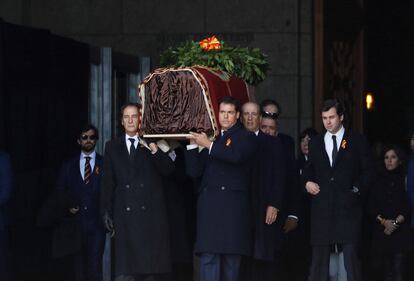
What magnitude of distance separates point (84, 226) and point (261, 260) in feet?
7.05

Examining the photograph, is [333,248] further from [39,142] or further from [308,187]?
[39,142]

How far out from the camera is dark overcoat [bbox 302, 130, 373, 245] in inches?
528

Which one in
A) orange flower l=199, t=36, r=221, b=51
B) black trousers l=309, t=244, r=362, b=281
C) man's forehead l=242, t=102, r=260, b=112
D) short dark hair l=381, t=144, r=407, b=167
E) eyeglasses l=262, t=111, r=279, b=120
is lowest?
black trousers l=309, t=244, r=362, b=281

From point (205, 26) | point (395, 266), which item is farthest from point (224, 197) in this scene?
point (205, 26)

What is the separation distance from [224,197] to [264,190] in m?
0.61

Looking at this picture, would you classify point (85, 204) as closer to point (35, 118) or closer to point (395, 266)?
point (35, 118)

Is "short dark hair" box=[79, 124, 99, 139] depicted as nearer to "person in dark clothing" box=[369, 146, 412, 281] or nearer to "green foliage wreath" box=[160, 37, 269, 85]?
"green foliage wreath" box=[160, 37, 269, 85]

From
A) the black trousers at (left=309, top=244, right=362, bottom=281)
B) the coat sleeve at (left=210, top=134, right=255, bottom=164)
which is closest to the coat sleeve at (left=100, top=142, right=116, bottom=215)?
the coat sleeve at (left=210, top=134, right=255, bottom=164)

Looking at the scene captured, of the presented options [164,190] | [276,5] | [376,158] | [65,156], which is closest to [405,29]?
[276,5]

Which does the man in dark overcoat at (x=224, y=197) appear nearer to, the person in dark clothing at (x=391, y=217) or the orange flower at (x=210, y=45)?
the orange flower at (x=210, y=45)

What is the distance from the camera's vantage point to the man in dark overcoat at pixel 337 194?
13406 mm

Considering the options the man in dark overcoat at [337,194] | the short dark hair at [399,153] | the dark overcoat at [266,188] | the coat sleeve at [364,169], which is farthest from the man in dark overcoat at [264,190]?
the short dark hair at [399,153]

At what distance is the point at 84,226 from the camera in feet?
47.9

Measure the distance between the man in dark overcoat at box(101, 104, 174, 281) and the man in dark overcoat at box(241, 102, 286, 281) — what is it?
2.90 ft
